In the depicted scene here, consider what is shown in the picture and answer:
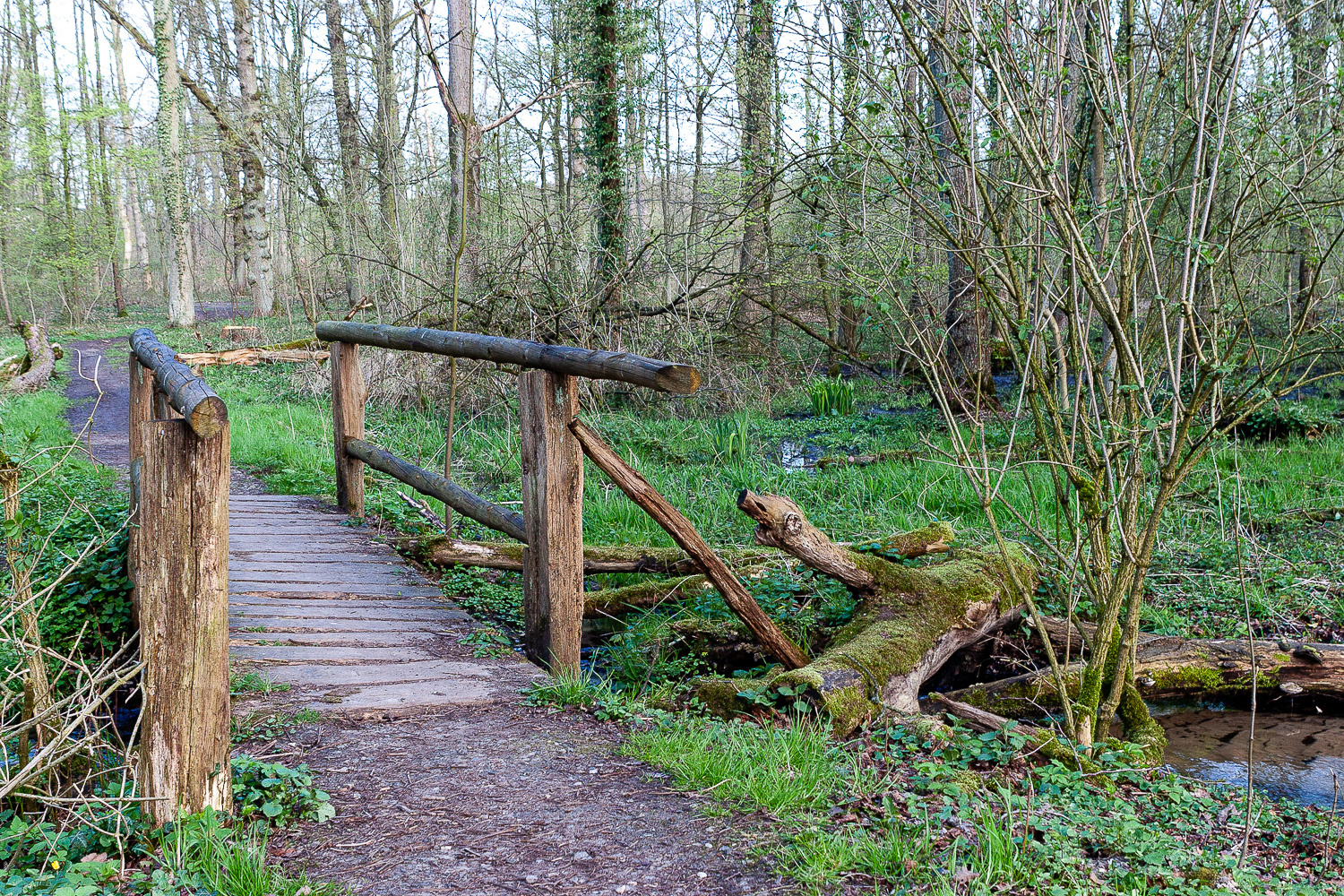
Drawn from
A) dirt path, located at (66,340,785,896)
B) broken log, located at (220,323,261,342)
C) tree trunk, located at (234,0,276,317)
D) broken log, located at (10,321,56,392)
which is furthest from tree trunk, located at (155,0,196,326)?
dirt path, located at (66,340,785,896)

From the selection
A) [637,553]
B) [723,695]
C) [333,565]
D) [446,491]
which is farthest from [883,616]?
[333,565]

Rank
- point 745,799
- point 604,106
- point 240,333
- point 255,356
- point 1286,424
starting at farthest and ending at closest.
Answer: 1. point 240,333
2. point 255,356
3. point 604,106
4. point 1286,424
5. point 745,799

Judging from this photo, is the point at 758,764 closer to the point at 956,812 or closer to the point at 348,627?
the point at 956,812

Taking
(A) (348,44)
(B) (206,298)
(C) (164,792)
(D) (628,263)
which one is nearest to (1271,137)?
(C) (164,792)

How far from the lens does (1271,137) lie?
3.48 metres

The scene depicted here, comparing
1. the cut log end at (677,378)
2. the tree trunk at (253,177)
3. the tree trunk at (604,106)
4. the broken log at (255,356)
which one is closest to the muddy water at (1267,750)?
the cut log end at (677,378)

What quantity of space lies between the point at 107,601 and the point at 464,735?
86.5 inches

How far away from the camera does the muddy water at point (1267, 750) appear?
374 cm

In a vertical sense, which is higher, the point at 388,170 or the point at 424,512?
the point at 388,170

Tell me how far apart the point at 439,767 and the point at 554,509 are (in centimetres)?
114

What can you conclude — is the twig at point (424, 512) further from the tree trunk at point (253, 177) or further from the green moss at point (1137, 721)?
the tree trunk at point (253, 177)

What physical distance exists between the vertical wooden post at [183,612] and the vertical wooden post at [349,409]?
3682 millimetres

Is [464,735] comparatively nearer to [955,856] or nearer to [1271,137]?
[955,856]

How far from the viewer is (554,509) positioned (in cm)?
370
